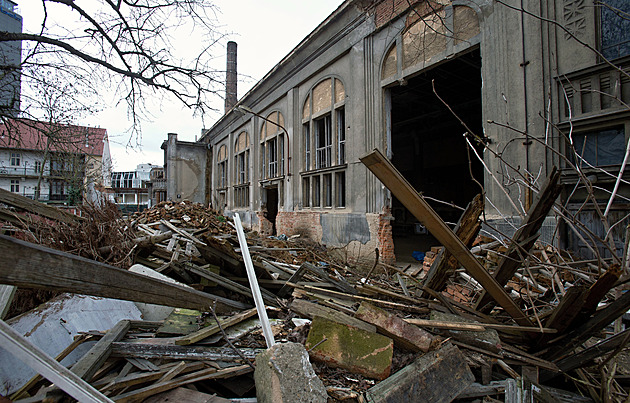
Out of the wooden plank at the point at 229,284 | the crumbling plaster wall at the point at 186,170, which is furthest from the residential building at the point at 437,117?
the crumbling plaster wall at the point at 186,170

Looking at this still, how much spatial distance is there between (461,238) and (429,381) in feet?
4.88

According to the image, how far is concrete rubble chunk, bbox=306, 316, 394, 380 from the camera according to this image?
7.79 ft

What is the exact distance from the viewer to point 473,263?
7.76ft

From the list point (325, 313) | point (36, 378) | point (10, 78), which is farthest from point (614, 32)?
point (10, 78)

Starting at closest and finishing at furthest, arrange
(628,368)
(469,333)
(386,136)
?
(469,333) → (628,368) → (386,136)

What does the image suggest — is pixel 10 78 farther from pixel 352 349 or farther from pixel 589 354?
pixel 589 354

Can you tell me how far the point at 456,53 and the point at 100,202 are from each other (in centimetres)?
806

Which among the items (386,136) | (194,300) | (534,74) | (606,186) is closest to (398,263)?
(386,136)

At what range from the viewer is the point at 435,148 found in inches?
658

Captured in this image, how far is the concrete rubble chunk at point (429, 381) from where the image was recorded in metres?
2.15

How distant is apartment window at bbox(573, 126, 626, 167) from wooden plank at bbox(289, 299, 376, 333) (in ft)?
15.9

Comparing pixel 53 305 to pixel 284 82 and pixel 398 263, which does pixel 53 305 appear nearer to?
pixel 398 263

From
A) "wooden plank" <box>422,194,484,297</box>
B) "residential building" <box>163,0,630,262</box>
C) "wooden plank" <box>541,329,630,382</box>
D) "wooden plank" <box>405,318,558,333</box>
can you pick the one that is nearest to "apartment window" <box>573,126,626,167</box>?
"residential building" <box>163,0,630,262</box>

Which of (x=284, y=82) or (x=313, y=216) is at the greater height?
(x=284, y=82)
